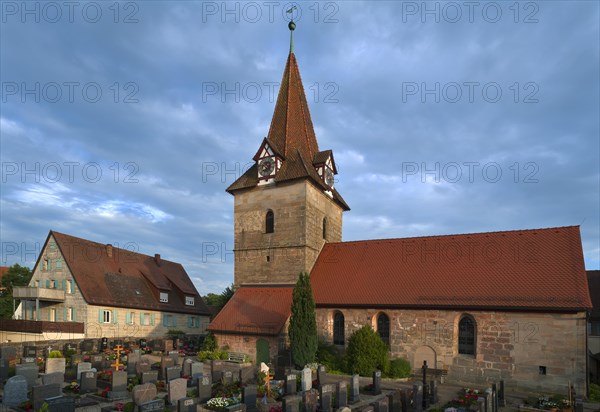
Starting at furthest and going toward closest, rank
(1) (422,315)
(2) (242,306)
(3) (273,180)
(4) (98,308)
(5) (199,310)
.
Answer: (5) (199,310) → (4) (98,308) → (3) (273,180) → (2) (242,306) → (1) (422,315)

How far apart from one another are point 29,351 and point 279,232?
51.0 ft

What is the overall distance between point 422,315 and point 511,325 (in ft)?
13.2

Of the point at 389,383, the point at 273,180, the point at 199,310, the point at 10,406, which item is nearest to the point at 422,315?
the point at 389,383

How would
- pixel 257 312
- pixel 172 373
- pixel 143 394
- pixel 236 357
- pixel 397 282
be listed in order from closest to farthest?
pixel 143 394 → pixel 172 373 → pixel 397 282 → pixel 236 357 → pixel 257 312

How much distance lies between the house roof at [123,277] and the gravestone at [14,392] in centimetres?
1713

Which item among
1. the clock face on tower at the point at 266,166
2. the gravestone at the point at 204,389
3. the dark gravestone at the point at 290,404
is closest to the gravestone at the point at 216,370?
the gravestone at the point at 204,389

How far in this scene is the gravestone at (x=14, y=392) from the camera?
14.5m

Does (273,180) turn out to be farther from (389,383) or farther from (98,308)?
(98,308)

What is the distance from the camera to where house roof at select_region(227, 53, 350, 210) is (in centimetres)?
2773

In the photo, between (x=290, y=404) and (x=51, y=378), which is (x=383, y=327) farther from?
(x=51, y=378)

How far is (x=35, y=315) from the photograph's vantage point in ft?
109

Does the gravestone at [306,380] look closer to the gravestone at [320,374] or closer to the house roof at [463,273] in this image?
the gravestone at [320,374]

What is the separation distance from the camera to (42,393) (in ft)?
46.4

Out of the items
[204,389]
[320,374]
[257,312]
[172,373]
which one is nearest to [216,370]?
[172,373]
